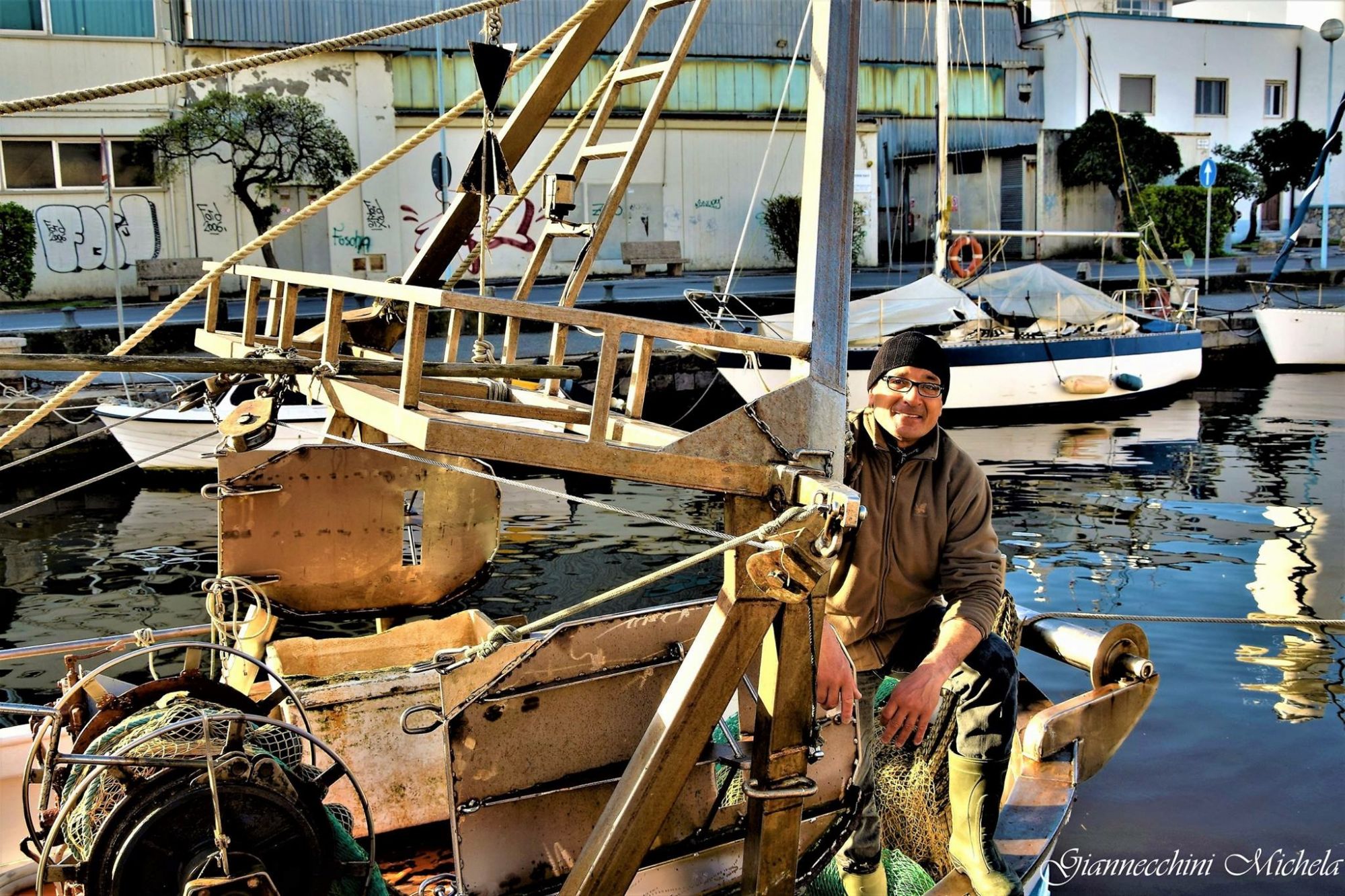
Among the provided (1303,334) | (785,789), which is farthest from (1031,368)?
(785,789)

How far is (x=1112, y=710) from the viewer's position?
561 centimetres

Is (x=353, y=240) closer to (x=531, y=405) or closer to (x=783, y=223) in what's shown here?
(x=783, y=223)

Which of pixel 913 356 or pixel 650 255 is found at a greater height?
pixel 650 255

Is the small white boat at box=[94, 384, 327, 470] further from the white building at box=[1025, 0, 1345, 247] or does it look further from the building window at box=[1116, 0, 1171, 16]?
the building window at box=[1116, 0, 1171, 16]

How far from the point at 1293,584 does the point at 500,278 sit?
22.3m

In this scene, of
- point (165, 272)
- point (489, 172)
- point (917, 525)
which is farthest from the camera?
point (165, 272)

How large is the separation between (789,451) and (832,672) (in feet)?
2.36

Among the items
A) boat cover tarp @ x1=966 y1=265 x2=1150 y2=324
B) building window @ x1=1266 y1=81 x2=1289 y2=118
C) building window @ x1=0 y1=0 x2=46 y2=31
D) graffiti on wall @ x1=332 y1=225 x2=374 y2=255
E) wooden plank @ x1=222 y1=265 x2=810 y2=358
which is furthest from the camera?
building window @ x1=1266 y1=81 x2=1289 y2=118

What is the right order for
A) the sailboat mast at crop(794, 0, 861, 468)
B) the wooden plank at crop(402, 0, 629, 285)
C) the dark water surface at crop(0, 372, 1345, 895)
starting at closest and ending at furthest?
the sailboat mast at crop(794, 0, 861, 468), the wooden plank at crop(402, 0, 629, 285), the dark water surface at crop(0, 372, 1345, 895)

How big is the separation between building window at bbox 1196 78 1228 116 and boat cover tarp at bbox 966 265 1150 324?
2572cm

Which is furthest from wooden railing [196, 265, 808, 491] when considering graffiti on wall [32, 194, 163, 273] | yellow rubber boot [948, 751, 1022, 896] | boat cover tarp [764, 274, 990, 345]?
graffiti on wall [32, 194, 163, 273]

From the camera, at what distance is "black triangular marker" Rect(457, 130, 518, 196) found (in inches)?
155

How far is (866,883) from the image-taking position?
14.5ft

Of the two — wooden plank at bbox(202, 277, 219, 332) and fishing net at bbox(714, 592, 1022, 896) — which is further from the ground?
wooden plank at bbox(202, 277, 219, 332)
